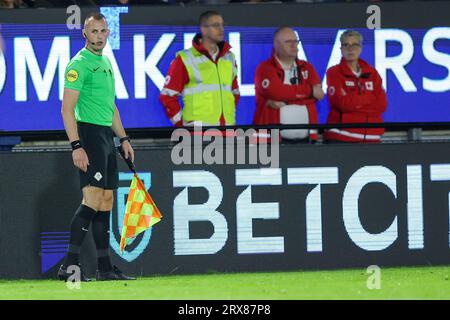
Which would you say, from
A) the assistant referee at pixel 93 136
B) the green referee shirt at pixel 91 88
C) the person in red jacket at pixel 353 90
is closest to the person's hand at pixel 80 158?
the assistant referee at pixel 93 136

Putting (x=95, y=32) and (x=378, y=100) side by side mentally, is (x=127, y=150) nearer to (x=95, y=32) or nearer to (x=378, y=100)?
(x=95, y=32)

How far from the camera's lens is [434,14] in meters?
11.3

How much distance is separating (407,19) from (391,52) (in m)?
0.36

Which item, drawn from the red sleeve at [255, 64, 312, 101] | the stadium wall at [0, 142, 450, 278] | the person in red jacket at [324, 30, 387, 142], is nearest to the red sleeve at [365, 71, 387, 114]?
the person in red jacket at [324, 30, 387, 142]

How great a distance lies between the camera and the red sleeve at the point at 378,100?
10.7 m

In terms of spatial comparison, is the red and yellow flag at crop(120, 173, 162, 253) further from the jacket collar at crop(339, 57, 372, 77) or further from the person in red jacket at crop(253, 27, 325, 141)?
the jacket collar at crop(339, 57, 372, 77)

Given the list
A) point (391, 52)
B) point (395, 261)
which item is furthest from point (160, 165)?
point (391, 52)

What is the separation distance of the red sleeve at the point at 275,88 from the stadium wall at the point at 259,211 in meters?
0.88

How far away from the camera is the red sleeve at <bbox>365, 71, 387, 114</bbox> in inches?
421

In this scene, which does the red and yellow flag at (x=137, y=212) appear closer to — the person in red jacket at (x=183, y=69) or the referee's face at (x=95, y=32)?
the referee's face at (x=95, y=32)

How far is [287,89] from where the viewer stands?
10508 mm
